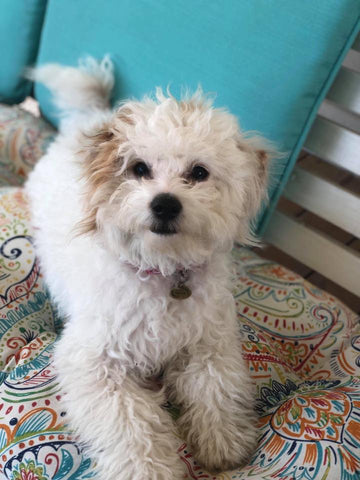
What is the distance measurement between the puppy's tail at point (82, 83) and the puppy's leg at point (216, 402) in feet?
3.12

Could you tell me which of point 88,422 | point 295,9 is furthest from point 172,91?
point 88,422

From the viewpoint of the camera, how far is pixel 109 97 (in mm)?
1628

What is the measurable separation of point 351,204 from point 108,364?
88 centimetres

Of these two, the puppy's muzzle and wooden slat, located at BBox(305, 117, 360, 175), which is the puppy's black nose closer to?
the puppy's muzzle

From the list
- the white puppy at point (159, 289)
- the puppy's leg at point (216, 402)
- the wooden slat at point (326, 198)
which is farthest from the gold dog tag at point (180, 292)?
the wooden slat at point (326, 198)

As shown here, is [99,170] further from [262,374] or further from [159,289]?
[262,374]

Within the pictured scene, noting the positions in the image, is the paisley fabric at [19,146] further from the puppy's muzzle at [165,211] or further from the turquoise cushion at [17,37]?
the puppy's muzzle at [165,211]

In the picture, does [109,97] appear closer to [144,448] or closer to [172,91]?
[172,91]

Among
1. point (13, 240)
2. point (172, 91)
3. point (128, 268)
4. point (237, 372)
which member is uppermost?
point (172, 91)

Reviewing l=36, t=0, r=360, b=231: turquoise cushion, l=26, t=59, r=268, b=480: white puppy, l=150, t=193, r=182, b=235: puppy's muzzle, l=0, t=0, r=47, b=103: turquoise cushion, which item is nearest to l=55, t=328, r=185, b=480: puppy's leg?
l=26, t=59, r=268, b=480: white puppy

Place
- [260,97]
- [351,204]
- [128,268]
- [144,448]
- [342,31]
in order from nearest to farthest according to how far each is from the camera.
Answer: [144,448]
[128,268]
[342,31]
[260,97]
[351,204]

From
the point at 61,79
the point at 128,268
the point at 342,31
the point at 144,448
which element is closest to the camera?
the point at 144,448

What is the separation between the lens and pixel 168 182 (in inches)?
35.8

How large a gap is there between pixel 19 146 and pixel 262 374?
1.25m
